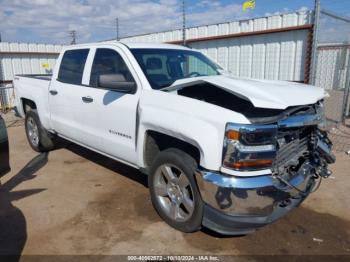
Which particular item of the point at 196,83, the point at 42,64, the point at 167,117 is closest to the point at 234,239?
the point at 167,117

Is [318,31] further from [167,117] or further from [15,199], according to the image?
[15,199]

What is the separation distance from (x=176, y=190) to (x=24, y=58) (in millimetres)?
15077

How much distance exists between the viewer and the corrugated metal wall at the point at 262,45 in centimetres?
853

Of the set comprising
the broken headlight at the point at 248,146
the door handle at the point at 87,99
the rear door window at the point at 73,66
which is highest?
the rear door window at the point at 73,66

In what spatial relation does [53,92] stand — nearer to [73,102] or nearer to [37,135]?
[73,102]

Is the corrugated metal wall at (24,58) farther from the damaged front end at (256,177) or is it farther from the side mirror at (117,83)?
the damaged front end at (256,177)

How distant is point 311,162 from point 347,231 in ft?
3.12

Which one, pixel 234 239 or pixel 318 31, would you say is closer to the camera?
pixel 234 239

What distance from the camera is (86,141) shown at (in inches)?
187

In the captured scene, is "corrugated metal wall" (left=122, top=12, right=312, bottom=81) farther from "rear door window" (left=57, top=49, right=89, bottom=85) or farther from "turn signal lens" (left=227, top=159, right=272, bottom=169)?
"turn signal lens" (left=227, top=159, right=272, bottom=169)

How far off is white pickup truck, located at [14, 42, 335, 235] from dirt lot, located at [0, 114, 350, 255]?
0.33 m

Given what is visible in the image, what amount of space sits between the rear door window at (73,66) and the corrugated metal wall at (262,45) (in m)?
2.48

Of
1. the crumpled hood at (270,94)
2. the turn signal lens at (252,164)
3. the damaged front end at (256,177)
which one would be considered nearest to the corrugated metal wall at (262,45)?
the crumpled hood at (270,94)

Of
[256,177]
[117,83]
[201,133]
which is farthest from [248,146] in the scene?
[117,83]
